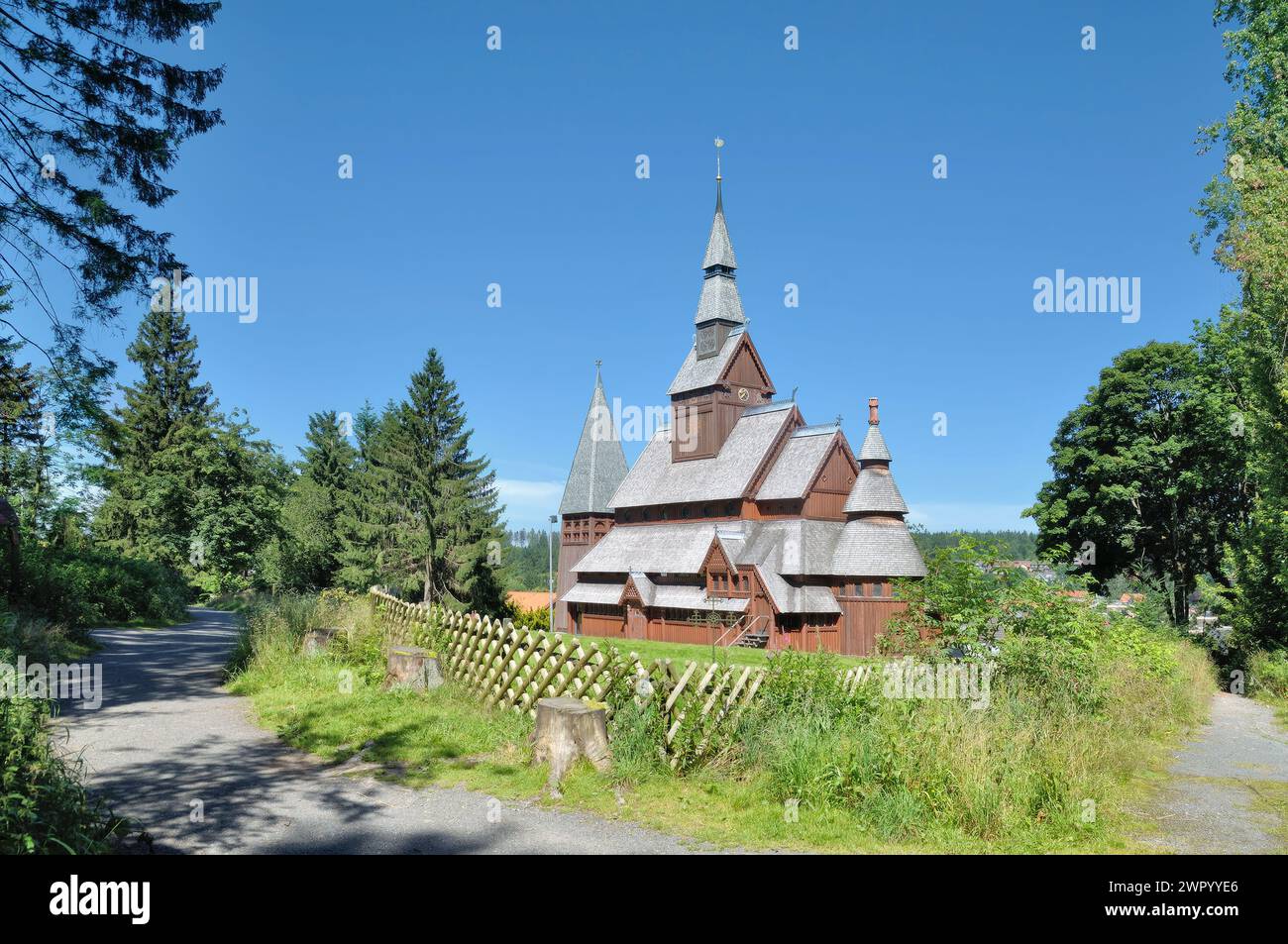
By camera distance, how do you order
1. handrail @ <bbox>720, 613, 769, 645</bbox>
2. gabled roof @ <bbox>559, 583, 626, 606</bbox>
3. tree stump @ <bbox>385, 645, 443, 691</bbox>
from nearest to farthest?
tree stump @ <bbox>385, 645, 443, 691</bbox>, handrail @ <bbox>720, 613, 769, 645</bbox>, gabled roof @ <bbox>559, 583, 626, 606</bbox>

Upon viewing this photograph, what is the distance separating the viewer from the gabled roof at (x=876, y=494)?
3541cm

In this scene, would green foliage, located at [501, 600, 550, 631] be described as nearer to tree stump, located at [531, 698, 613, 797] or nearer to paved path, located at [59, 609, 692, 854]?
paved path, located at [59, 609, 692, 854]

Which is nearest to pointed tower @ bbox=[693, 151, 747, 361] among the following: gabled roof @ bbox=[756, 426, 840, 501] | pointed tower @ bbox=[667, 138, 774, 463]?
pointed tower @ bbox=[667, 138, 774, 463]

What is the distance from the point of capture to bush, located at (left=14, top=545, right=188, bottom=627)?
787 inches

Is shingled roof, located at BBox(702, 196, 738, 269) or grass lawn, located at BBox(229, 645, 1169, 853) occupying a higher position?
shingled roof, located at BBox(702, 196, 738, 269)

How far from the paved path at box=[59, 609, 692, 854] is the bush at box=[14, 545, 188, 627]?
10.8m

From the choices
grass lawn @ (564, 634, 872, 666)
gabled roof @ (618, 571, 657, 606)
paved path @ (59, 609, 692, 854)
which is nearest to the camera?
paved path @ (59, 609, 692, 854)

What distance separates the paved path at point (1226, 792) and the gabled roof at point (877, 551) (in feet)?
66.2

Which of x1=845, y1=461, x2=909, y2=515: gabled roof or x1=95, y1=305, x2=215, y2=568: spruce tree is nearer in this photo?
x1=845, y1=461, x2=909, y2=515: gabled roof

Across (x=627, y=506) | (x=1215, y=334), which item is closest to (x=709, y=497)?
(x=627, y=506)

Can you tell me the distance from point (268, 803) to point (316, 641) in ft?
25.2

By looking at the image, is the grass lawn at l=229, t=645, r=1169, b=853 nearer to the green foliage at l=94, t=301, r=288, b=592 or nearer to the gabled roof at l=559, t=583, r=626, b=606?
the gabled roof at l=559, t=583, r=626, b=606

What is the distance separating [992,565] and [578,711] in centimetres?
679

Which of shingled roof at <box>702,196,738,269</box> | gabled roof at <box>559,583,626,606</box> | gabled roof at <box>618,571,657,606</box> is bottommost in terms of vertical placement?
gabled roof at <box>559,583,626,606</box>
